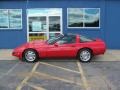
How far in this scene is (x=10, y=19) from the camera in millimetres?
22688

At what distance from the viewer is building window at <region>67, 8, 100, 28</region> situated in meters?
22.4

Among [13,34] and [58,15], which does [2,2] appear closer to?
[13,34]

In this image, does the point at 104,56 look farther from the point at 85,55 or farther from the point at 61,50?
the point at 61,50

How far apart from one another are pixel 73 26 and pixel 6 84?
11.1 metres

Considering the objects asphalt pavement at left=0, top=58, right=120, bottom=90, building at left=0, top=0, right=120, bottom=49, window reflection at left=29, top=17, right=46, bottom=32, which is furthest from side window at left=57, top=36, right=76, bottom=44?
window reflection at left=29, top=17, right=46, bottom=32

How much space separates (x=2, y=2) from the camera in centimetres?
2233

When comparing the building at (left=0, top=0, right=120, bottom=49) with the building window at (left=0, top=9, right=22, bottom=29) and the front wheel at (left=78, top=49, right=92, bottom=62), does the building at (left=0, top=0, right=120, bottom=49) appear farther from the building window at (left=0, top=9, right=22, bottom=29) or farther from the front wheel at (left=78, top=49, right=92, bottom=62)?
the front wheel at (left=78, top=49, right=92, bottom=62)

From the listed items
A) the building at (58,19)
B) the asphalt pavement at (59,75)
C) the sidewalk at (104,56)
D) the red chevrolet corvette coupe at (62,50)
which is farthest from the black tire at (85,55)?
the building at (58,19)

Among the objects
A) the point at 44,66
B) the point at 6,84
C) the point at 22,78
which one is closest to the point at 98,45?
the point at 44,66

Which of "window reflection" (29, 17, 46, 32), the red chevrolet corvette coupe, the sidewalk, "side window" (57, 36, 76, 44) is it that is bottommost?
the sidewalk

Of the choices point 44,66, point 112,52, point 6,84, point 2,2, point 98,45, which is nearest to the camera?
point 6,84

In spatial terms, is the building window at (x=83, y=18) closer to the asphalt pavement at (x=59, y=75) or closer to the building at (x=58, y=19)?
the building at (x=58, y=19)

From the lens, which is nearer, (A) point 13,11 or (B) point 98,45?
(B) point 98,45

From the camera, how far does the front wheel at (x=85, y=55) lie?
57.2ft
